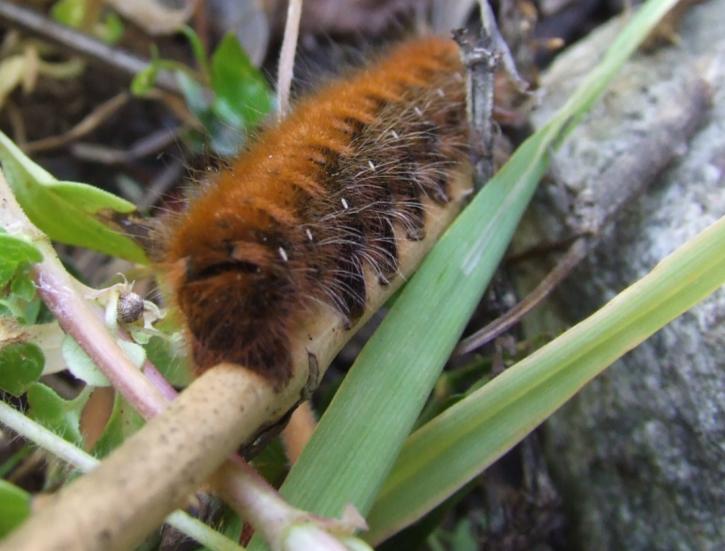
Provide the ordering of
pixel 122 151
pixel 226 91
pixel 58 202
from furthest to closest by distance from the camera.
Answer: pixel 122 151 → pixel 226 91 → pixel 58 202

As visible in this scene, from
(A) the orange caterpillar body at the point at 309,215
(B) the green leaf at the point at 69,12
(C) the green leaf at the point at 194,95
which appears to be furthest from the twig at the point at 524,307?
(B) the green leaf at the point at 69,12

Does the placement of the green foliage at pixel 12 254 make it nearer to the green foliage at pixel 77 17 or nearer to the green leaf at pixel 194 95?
the green leaf at pixel 194 95

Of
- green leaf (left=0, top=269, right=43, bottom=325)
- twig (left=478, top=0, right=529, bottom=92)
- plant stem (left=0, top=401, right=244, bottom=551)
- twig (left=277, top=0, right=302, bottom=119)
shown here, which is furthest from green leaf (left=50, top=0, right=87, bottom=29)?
plant stem (left=0, top=401, right=244, bottom=551)

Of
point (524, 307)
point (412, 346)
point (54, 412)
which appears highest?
point (54, 412)

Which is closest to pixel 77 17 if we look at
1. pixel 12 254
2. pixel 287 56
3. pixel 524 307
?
pixel 287 56

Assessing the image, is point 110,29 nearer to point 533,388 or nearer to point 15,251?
point 15,251

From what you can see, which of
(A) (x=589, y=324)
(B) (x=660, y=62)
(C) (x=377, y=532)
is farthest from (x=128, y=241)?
(B) (x=660, y=62)

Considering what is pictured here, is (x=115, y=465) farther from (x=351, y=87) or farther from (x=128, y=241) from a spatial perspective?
(x=351, y=87)
